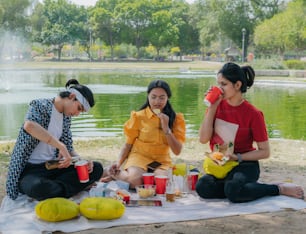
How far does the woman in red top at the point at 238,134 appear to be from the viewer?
3.64m

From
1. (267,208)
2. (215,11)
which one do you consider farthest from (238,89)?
(215,11)

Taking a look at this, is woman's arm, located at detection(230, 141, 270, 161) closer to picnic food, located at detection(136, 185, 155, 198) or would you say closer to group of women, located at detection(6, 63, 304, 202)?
group of women, located at detection(6, 63, 304, 202)

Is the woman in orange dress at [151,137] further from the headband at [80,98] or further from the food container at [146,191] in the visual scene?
the headband at [80,98]

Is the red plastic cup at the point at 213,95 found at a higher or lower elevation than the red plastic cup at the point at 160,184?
higher

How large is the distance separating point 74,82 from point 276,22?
3678 centimetres

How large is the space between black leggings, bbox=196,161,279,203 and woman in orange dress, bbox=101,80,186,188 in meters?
0.47

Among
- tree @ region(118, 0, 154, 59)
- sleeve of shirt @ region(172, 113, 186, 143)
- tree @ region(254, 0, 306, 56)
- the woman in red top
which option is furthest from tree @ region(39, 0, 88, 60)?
the woman in red top

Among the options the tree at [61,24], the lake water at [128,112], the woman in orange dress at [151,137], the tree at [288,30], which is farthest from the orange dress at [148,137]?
the tree at [61,24]

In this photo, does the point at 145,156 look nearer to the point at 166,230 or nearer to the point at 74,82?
the point at 74,82

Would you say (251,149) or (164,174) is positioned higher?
(251,149)

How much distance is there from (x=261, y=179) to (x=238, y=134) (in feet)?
2.98

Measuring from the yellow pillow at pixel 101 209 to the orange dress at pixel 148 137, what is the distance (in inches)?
37.1

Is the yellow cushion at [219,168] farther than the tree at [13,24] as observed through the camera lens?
No

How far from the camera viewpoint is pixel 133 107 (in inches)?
485
